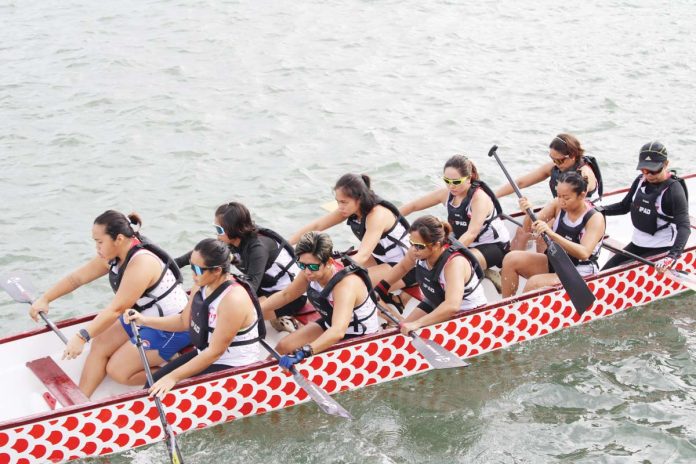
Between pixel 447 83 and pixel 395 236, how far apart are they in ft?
25.8

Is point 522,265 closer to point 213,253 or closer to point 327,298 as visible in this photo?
point 327,298

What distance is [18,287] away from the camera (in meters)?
7.98

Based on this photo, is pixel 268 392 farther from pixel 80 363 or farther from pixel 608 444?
pixel 608 444

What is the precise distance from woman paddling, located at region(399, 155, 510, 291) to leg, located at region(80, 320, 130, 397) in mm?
3124

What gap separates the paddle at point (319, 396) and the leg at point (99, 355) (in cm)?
129

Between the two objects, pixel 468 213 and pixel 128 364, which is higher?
pixel 468 213

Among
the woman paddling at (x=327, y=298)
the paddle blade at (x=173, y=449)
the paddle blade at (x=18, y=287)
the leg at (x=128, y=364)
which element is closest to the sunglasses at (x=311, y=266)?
the woman paddling at (x=327, y=298)

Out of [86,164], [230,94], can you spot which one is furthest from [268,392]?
[230,94]

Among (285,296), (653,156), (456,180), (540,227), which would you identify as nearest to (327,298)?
(285,296)

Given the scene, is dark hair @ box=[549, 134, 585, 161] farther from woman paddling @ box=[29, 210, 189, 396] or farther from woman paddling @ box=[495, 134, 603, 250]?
woman paddling @ box=[29, 210, 189, 396]

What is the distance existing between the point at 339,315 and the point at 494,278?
87.0 inches

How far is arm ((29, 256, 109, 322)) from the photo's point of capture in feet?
24.8

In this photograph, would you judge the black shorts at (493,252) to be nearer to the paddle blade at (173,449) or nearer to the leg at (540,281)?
the leg at (540,281)

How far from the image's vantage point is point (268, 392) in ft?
23.5
